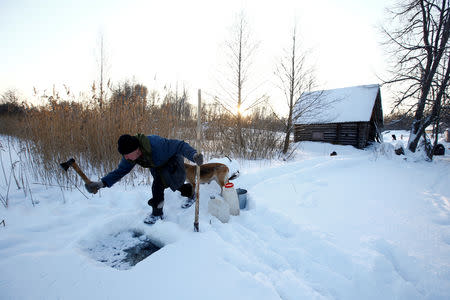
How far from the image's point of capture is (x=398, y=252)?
172cm

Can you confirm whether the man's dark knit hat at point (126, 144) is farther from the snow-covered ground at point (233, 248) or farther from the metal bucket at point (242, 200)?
the metal bucket at point (242, 200)

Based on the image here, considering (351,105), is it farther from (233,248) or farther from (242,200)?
(233,248)

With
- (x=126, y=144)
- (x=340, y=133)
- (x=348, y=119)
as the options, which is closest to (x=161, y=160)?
(x=126, y=144)

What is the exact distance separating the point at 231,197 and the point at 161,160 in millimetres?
989

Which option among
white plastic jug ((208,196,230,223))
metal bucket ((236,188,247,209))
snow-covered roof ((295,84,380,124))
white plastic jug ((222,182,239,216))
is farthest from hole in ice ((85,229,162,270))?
snow-covered roof ((295,84,380,124))

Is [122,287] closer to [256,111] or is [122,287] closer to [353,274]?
[353,274]

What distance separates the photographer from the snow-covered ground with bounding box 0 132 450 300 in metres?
1.26

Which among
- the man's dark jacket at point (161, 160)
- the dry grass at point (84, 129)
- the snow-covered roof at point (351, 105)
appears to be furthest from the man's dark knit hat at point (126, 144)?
the snow-covered roof at point (351, 105)

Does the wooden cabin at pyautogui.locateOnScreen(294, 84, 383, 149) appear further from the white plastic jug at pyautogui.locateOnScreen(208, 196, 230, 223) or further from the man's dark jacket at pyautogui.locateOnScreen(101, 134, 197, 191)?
the man's dark jacket at pyautogui.locateOnScreen(101, 134, 197, 191)

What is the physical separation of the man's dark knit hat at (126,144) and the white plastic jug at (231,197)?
1183 mm

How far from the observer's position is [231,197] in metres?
2.41

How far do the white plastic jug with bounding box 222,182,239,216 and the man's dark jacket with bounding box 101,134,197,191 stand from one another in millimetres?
592

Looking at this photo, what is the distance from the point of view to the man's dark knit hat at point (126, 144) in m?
1.82

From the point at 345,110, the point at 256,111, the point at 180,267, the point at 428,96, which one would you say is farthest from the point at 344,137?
the point at 180,267
